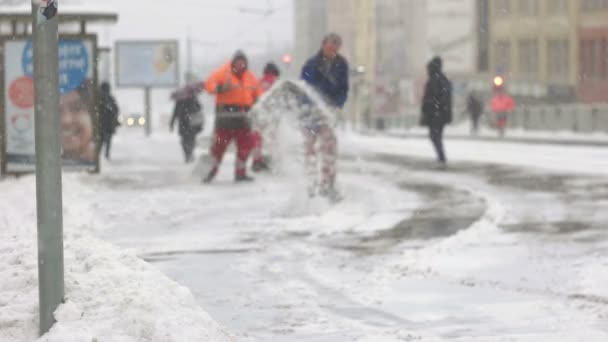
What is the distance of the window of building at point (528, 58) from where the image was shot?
73188 millimetres

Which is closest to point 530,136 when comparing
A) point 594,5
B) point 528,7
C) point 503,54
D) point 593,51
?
point 593,51

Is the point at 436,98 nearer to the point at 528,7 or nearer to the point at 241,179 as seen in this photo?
the point at 241,179

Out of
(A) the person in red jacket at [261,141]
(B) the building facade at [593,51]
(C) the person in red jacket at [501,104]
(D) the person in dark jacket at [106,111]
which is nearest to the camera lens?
(A) the person in red jacket at [261,141]

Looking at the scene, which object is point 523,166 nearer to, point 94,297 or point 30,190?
point 30,190

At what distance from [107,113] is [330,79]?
531 inches

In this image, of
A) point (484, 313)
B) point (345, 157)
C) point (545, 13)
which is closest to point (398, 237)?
point (484, 313)

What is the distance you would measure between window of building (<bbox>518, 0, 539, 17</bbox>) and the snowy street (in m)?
56.0

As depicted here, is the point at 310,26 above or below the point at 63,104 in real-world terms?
above

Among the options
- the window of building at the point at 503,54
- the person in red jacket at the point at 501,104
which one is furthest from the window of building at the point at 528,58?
the person in red jacket at the point at 501,104

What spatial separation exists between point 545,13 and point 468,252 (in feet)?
211

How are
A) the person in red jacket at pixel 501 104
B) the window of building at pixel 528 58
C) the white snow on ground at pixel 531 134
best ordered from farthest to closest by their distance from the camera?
the window of building at pixel 528 58 < the person in red jacket at pixel 501 104 < the white snow on ground at pixel 531 134

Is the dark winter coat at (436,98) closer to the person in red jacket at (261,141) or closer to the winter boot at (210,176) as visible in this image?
the person in red jacket at (261,141)

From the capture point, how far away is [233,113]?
18.5 m

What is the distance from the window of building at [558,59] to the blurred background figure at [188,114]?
46.1 meters
